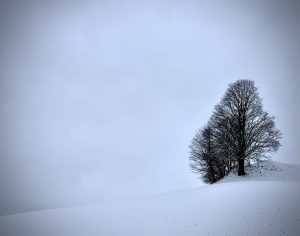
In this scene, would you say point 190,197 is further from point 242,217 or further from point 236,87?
point 236,87

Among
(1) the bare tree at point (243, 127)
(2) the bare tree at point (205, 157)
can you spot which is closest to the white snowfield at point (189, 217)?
(1) the bare tree at point (243, 127)

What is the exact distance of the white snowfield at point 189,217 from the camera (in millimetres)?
13019

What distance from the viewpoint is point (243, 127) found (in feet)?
95.5

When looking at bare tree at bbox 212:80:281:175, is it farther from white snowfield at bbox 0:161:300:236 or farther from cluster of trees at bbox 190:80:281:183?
white snowfield at bbox 0:161:300:236

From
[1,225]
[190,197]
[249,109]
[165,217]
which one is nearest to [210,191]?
[190,197]

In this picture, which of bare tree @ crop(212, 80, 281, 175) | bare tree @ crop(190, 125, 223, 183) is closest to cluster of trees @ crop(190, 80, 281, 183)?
bare tree @ crop(212, 80, 281, 175)

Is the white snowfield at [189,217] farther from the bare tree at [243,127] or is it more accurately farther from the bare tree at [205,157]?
the bare tree at [205,157]

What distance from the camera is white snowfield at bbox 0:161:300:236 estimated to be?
42.7ft

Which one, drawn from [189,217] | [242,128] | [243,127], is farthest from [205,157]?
[189,217]

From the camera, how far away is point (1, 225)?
1919 cm

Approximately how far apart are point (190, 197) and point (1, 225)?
1896 centimetres

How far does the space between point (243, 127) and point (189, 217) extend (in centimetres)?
1827

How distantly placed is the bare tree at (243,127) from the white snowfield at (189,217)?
7838 millimetres

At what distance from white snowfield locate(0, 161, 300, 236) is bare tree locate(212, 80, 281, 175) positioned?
784 centimetres
